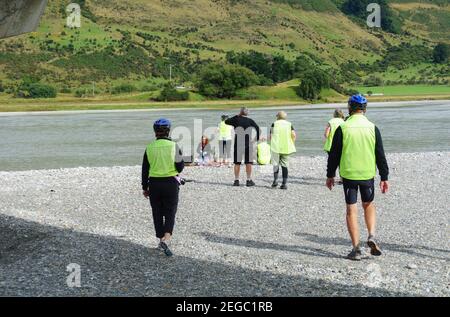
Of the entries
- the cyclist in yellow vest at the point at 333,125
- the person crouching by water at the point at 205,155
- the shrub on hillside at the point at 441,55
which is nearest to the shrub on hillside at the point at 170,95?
the person crouching by water at the point at 205,155

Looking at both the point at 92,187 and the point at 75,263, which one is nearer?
the point at 75,263

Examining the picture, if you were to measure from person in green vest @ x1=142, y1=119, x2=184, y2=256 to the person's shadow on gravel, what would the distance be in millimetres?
1582

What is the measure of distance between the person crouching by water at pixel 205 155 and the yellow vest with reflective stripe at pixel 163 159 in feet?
43.4

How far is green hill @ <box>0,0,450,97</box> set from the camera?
115875 mm

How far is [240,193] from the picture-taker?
16.0m

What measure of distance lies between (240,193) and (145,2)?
16557cm

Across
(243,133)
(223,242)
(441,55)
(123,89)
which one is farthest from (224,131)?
(441,55)

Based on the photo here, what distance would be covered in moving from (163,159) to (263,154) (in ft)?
41.3

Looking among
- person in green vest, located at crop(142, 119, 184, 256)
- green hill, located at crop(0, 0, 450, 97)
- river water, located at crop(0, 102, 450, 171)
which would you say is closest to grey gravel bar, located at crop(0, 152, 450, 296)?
person in green vest, located at crop(142, 119, 184, 256)

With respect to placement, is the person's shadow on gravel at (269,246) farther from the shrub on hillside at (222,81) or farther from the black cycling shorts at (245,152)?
the shrub on hillside at (222,81)

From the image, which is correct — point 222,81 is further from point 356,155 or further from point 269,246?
point 356,155

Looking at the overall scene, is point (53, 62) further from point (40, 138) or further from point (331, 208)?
point (331, 208)

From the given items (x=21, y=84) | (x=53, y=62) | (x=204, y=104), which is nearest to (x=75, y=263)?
(x=204, y=104)

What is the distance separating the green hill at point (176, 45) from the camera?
116 m
